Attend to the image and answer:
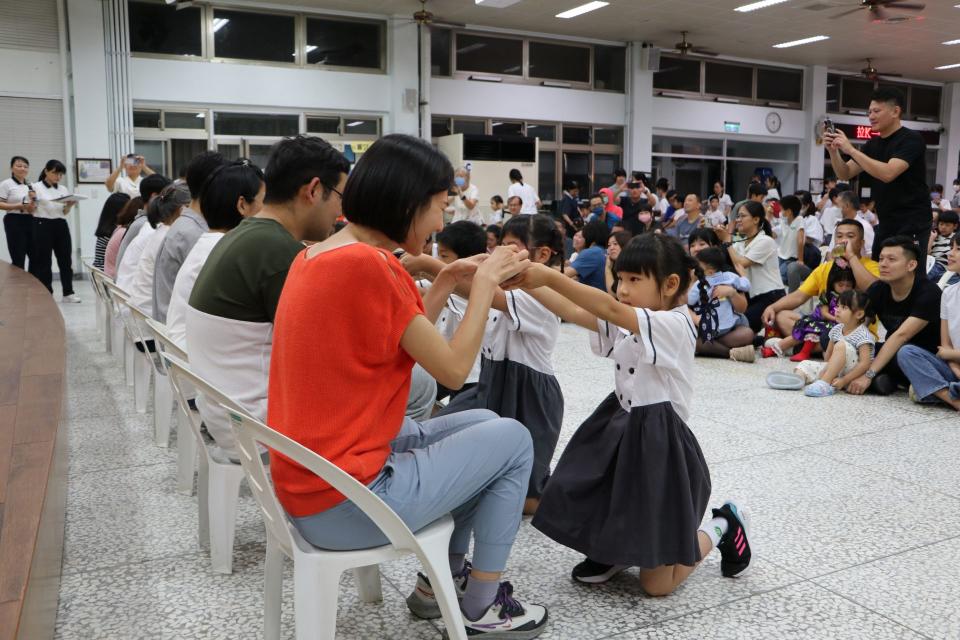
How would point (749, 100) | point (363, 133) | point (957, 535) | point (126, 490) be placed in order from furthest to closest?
1. point (749, 100)
2. point (363, 133)
3. point (126, 490)
4. point (957, 535)

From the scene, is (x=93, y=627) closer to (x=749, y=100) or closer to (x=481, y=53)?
(x=481, y=53)

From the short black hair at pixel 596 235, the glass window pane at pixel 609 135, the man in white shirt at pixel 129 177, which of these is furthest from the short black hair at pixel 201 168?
the glass window pane at pixel 609 135

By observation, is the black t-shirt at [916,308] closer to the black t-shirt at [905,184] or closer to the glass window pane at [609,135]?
the black t-shirt at [905,184]

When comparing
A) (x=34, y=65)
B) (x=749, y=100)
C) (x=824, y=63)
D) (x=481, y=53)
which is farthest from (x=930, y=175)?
(x=34, y=65)

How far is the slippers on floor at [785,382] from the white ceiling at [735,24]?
7.85 metres

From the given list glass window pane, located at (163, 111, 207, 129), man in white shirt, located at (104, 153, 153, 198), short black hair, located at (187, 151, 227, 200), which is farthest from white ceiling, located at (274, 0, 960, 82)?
short black hair, located at (187, 151, 227, 200)

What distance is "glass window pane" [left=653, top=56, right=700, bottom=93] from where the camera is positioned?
46.4 feet

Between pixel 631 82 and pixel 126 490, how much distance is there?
12309 mm

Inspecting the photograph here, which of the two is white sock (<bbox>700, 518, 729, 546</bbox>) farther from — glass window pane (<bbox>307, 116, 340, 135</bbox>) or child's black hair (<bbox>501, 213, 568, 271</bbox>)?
glass window pane (<bbox>307, 116, 340, 135</bbox>)

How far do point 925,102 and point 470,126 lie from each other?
11324 mm

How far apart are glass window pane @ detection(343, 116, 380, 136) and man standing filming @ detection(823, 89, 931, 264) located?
8275 millimetres

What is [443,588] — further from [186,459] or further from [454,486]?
[186,459]

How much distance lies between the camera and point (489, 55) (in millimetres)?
12617

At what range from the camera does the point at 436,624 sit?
185 cm
